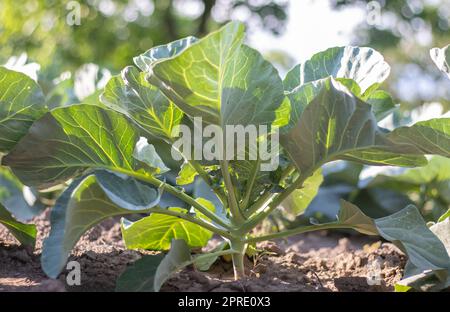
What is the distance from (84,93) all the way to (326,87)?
1.69 meters

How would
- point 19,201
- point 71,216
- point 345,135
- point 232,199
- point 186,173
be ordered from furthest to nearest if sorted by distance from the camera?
point 19,201, point 186,173, point 232,199, point 345,135, point 71,216

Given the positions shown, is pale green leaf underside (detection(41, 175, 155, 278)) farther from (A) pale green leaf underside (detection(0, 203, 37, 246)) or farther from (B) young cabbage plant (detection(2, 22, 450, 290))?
(A) pale green leaf underside (detection(0, 203, 37, 246))

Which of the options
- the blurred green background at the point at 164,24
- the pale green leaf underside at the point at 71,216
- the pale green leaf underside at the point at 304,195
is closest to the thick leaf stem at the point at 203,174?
the pale green leaf underside at the point at 71,216

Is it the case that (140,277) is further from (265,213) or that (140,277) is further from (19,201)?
(19,201)

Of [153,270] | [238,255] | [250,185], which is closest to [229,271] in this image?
[238,255]

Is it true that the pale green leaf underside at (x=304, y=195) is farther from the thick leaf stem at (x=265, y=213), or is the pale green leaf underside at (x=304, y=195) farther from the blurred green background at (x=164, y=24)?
the blurred green background at (x=164, y=24)

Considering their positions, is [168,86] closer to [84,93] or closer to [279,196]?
[279,196]

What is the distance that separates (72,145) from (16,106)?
0.16 m

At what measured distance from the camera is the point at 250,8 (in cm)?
942

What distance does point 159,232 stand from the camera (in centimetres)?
136

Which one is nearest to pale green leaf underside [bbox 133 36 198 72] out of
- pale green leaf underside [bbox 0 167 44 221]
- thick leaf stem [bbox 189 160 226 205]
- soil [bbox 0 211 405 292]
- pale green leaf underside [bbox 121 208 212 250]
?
thick leaf stem [bbox 189 160 226 205]

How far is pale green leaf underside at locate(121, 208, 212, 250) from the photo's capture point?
1282 millimetres

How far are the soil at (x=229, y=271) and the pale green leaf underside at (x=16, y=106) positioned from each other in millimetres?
318

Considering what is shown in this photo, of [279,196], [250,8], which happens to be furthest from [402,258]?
[250,8]
